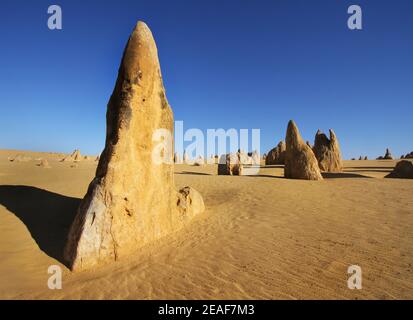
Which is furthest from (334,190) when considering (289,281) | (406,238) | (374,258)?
(289,281)

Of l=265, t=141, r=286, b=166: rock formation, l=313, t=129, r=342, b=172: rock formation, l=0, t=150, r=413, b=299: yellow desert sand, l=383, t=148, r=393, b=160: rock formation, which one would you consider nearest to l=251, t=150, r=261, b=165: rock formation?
l=265, t=141, r=286, b=166: rock formation

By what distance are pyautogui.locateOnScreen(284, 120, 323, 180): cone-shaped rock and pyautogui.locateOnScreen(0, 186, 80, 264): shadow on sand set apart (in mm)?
9535

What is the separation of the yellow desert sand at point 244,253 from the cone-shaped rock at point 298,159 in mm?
3900

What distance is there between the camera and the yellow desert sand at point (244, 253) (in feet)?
12.1

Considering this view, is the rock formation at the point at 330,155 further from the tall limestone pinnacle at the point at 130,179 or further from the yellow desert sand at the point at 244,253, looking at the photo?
the tall limestone pinnacle at the point at 130,179

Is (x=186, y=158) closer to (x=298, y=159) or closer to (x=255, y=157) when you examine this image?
(x=255, y=157)

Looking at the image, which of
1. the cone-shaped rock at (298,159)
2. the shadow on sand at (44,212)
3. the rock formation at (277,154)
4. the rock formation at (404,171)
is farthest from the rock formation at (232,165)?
the rock formation at (277,154)

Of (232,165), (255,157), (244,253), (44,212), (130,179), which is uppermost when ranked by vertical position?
(255,157)

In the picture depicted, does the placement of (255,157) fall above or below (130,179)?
above

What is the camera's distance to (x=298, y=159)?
12.7 m

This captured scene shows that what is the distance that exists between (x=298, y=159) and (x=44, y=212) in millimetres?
10481

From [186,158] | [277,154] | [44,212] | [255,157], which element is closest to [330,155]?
[277,154]

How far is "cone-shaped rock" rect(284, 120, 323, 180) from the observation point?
40.2 ft

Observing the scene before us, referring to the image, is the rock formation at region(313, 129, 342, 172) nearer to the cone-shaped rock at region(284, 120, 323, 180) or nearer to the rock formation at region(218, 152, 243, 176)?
the rock formation at region(218, 152, 243, 176)
